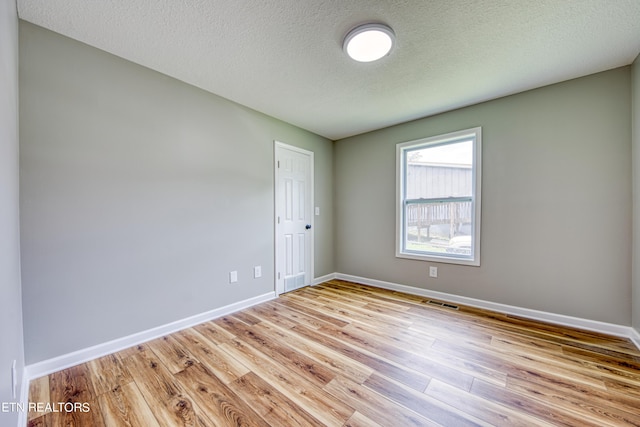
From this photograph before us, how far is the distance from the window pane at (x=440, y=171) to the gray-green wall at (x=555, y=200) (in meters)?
0.21

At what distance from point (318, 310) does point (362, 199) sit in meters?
1.84

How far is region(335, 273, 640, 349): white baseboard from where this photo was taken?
2.20m

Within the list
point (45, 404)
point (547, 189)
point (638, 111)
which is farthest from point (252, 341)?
point (638, 111)

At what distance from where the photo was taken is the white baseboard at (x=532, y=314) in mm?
2201

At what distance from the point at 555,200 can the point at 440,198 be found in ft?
3.53

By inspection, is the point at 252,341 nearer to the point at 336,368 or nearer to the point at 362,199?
the point at 336,368

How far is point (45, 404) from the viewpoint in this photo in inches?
57.8

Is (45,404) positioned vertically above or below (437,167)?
below

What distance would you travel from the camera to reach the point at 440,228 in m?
3.26

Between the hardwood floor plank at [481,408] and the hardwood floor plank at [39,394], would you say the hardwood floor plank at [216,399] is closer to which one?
the hardwood floor plank at [39,394]

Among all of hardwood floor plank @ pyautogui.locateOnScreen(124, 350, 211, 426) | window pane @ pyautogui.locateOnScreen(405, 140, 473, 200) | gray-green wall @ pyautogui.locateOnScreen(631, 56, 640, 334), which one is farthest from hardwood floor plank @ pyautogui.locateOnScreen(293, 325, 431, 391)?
window pane @ pyautogui.locateOnScreen(405, 140, 473, 200)

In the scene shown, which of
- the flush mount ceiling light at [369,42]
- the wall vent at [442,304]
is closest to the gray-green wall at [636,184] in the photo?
the wall vent at [442,304]

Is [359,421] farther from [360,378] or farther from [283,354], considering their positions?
[283,354]

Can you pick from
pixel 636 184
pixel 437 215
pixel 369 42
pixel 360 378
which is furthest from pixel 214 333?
Result: pixel 636 184
